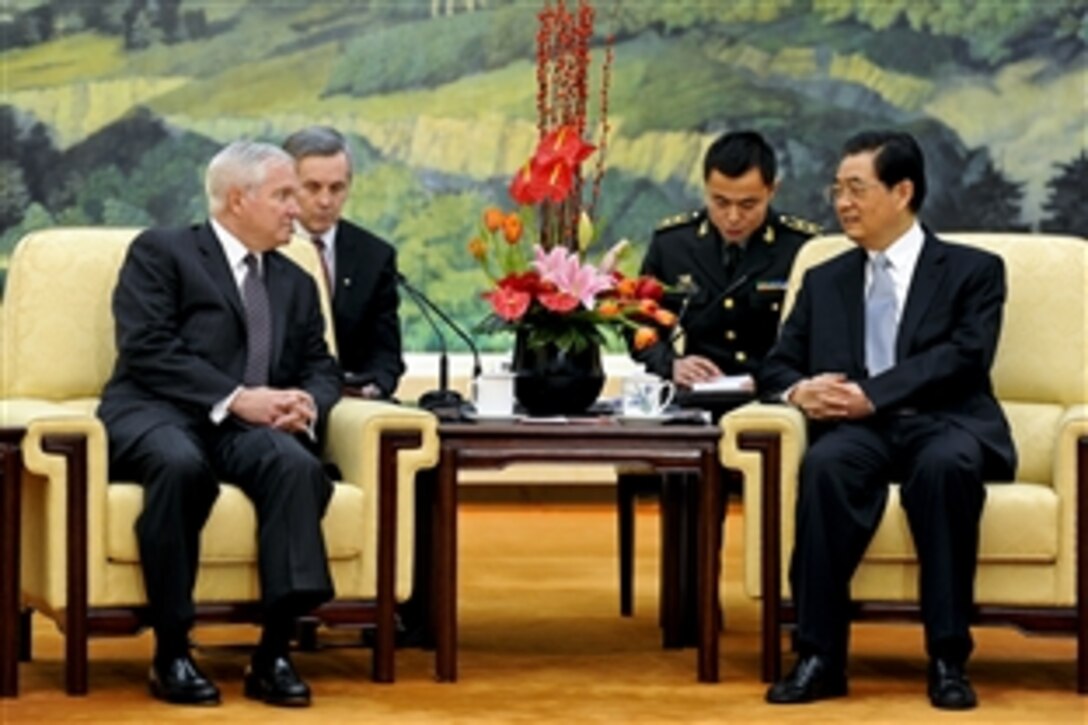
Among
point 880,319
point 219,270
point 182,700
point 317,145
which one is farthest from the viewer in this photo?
point 317,145

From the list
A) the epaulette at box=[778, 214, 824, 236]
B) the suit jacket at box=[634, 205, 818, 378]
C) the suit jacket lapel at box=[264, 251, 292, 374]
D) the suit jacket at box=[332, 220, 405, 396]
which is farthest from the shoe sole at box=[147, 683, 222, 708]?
the epaulette at box=[778, 214, 824, 236]

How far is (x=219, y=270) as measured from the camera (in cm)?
582

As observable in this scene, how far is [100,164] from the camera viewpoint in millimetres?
9414

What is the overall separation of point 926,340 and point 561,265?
819mm

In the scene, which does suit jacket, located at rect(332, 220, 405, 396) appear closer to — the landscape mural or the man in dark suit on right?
the man in dark suit on right

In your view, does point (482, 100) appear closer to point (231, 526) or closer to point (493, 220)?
point (493, 220)

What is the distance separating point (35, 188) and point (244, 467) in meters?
4.10

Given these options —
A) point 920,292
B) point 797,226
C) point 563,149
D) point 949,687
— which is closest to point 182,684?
point 563,149

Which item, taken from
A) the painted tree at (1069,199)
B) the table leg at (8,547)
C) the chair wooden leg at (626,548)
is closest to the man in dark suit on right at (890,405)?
the chair wooden leg at (626,548)

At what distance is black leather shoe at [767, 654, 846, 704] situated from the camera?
5477 millimetres

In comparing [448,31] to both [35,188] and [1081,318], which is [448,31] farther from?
[1081,318]

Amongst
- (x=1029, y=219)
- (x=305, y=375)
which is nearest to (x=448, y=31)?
(x=1029, y=219)

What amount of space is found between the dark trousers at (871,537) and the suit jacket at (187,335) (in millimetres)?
1117

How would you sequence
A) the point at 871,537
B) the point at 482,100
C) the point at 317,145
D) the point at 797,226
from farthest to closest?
the point at 482,100 → the point at 797,226 → the point at 317,145 → the point at 871,537
